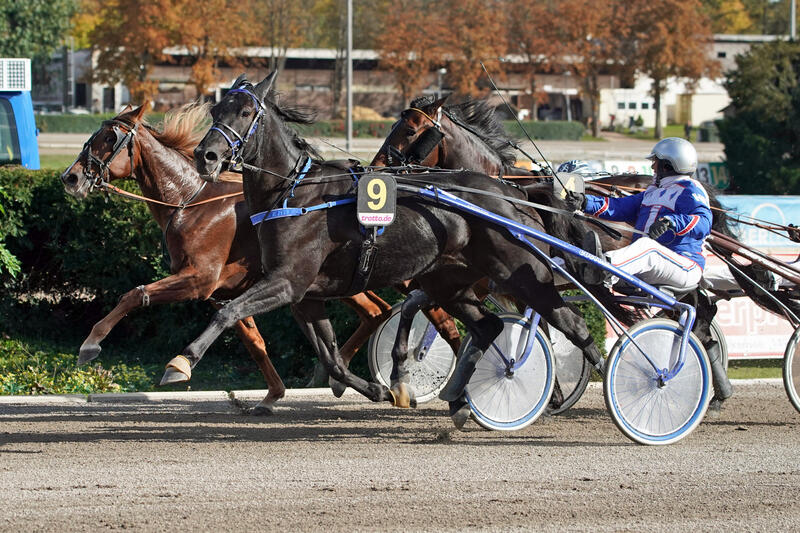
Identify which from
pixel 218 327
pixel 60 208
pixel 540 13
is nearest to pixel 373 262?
pixel 218 327

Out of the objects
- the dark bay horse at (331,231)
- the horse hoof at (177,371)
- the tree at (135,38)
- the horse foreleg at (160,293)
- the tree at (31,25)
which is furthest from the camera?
the tree at (31,25)

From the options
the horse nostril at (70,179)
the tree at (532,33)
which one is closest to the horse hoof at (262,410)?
the horse nostril at (70,179)

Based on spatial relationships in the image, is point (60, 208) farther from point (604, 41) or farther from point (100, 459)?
point (604, 41)

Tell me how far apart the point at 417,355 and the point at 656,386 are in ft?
6.77

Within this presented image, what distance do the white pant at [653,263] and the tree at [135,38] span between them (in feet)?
111

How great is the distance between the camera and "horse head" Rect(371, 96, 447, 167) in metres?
7.24

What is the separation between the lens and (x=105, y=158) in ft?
23.9

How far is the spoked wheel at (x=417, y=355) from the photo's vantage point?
7.69 m

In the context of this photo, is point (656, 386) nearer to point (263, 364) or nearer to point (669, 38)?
point (263, 364)

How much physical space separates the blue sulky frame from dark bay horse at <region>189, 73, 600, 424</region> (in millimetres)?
74

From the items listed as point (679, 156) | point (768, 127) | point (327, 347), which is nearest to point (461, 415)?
point (327, 347)

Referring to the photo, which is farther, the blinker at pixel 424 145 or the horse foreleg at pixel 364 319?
the horse foreleg at pixel 364 319

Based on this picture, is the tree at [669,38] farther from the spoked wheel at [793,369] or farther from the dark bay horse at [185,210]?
the dark bay horse at [185,210]

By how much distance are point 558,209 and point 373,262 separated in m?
1.27
